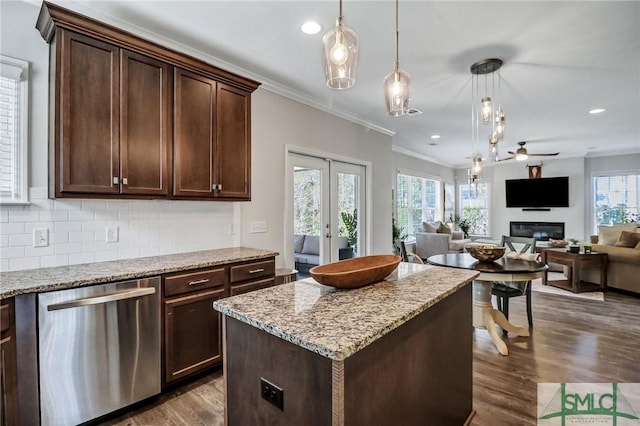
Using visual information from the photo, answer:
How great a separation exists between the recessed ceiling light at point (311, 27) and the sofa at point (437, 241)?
6093 mm

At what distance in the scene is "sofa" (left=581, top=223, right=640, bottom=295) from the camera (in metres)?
4.69

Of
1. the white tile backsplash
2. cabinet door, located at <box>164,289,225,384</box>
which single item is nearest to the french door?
the white tile backsplash

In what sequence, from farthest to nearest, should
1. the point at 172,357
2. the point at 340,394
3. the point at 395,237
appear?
the point at 395,237
the point at 172,357
the point at 340,394

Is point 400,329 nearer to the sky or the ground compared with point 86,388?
nearer to the sky

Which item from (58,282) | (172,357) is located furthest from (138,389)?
(58,282)

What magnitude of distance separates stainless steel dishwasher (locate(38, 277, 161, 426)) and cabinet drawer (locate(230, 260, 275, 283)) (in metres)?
0.61

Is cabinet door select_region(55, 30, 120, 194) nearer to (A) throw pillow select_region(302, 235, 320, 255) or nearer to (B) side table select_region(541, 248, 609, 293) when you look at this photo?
(A) throw pillow select_region(302, 235, 320, 255)

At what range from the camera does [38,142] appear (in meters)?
2.18

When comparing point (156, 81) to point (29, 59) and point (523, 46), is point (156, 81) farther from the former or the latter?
point (523, 46)

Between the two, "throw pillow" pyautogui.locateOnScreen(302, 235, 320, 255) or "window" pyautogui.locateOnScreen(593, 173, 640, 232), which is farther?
"window" pyautogui.locateOnScreen(593, 173, 640, 232)

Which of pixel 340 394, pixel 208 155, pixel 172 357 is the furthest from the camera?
pixel 208 155

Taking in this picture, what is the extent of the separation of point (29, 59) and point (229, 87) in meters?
1.37

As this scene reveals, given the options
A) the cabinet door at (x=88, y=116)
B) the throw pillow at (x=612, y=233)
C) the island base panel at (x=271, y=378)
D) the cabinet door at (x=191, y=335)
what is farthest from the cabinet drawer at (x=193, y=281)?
the throw pillow at (x=612, y=233)

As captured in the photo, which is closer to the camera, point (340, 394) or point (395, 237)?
point (340, 394)
